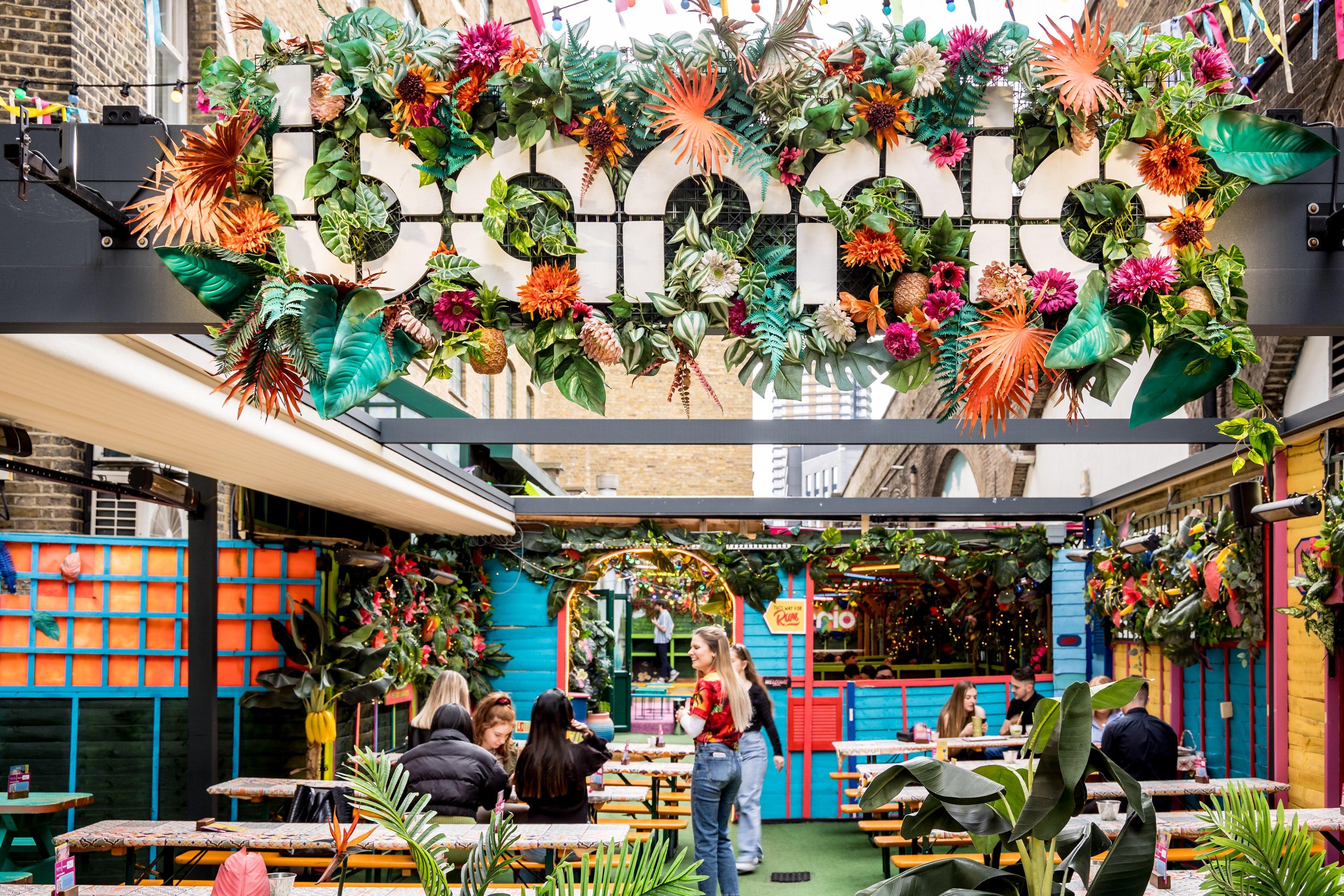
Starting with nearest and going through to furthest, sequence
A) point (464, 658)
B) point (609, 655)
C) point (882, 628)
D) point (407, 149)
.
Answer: point (407, 149)
point (464, 658)
point (882, 628)
point (609, 655)

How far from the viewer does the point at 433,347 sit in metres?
2.57

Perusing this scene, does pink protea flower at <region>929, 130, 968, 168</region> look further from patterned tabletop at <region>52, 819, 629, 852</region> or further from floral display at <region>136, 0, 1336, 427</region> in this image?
patterned tabletop at <region>52, 819, 629, 852</region>

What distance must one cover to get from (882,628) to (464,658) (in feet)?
22.7

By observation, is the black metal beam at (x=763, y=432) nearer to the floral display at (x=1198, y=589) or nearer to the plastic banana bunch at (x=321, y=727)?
the floral display at (x=1198, y=589)

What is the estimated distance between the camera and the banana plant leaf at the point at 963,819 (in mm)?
2787

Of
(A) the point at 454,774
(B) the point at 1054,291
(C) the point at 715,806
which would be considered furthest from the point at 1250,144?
(A) the point at 454,774

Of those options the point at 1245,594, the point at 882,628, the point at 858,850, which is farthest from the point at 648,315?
the point at 882,628

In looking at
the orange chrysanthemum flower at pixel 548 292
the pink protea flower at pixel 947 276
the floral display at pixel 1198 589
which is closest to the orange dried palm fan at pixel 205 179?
the orange chrysanthemum flower at pixel 548 292

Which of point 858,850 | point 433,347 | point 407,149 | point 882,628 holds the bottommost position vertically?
point 858,850

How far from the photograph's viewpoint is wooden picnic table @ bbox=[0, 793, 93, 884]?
6.43 metres

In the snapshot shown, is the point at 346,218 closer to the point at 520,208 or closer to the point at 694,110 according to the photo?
the point at 520,208

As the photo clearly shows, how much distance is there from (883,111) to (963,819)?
1631 millimetres

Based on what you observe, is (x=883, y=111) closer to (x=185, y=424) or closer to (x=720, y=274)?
(x=720, y=274)

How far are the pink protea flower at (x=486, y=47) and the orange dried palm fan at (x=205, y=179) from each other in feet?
1.55
